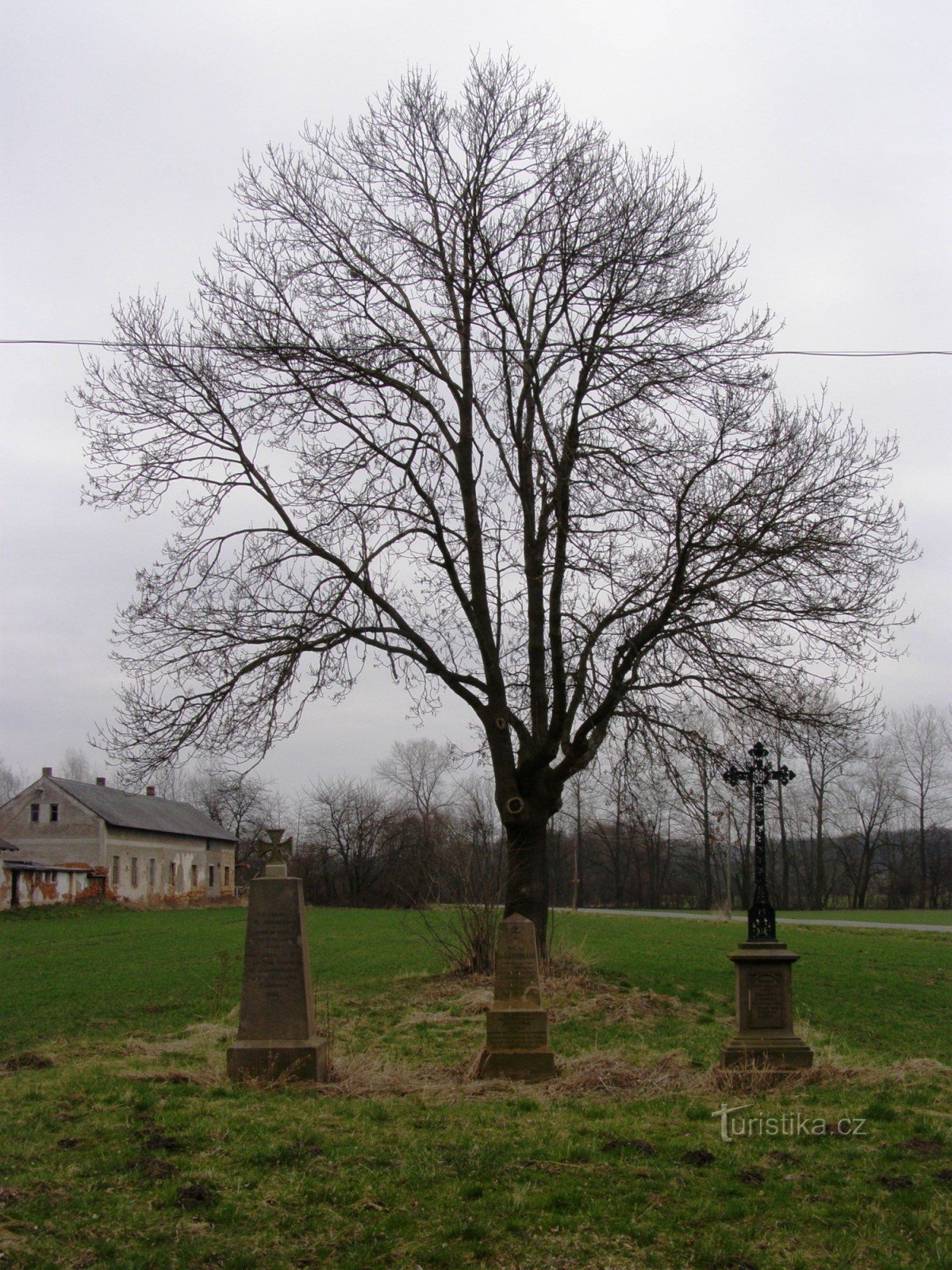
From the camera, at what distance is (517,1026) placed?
Answer: 33.1 ft

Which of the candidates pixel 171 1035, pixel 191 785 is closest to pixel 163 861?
pixel 191 785

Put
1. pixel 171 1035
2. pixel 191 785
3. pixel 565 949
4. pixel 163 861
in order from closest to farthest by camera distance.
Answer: pixel 171 1035, pixel 565 949, pixel 163 861, pixel 191 785

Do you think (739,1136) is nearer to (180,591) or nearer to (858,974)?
(180,591)

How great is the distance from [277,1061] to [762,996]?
4.27 metres

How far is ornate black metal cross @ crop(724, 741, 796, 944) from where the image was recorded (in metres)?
10.3

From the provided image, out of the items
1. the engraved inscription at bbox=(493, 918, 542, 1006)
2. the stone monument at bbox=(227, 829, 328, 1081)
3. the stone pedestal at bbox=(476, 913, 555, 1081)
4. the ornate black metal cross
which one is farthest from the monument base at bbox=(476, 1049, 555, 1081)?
the ornate black metal cross

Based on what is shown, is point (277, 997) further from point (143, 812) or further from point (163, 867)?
point (163, 867)

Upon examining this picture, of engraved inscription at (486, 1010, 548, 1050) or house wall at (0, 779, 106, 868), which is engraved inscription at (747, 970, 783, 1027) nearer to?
engraved inscription at (486, 1010, 548, 1050)

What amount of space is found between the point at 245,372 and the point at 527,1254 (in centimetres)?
1318

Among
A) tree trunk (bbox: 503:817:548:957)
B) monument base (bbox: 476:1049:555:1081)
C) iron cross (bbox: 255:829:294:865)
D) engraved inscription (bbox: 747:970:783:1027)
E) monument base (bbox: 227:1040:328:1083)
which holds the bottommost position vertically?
monument base (bbox: 476:1049:555:1081)

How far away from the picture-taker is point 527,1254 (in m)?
5.15

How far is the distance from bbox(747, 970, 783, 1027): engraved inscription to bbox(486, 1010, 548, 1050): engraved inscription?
185cm

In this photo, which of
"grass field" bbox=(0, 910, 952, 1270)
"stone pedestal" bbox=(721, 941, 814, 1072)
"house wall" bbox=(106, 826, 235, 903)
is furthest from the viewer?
"house wall" bbox=(106, 826, 235, 903)

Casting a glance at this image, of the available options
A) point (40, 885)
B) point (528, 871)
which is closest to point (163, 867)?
point (40, 885)
